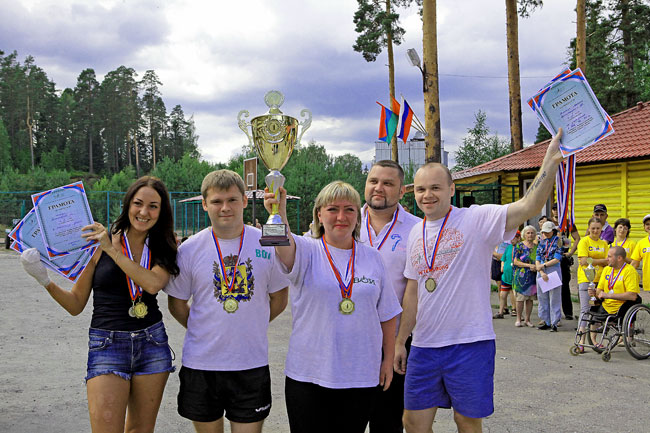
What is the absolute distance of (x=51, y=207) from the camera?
313 cm

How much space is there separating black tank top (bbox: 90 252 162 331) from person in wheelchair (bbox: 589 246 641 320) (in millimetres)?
6142

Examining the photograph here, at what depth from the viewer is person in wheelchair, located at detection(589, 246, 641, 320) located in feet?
22.4

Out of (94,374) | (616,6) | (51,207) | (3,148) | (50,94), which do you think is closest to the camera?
(94,374)

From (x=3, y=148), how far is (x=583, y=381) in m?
69.4

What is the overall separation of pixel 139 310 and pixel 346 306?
1198mm

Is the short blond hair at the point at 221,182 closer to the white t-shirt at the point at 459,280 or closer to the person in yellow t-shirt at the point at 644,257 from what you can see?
the white t-shirt at the point at 459,280

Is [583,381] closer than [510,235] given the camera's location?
No

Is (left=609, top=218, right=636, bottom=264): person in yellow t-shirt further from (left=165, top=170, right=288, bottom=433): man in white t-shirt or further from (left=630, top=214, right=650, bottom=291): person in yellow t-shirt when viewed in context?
(left=165, top=170, right=288, bottom=433): man in white t-shirt

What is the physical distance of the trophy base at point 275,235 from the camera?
2.66 meters

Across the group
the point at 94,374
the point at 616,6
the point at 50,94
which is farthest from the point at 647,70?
the point at 50,94

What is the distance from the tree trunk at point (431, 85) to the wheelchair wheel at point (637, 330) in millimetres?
6501

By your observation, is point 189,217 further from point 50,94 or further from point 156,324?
point 50,94

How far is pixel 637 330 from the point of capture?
6828 millimetres

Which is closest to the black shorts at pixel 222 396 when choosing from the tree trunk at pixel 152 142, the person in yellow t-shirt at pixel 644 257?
the person in yellow t-shirt at pixel 644 257
